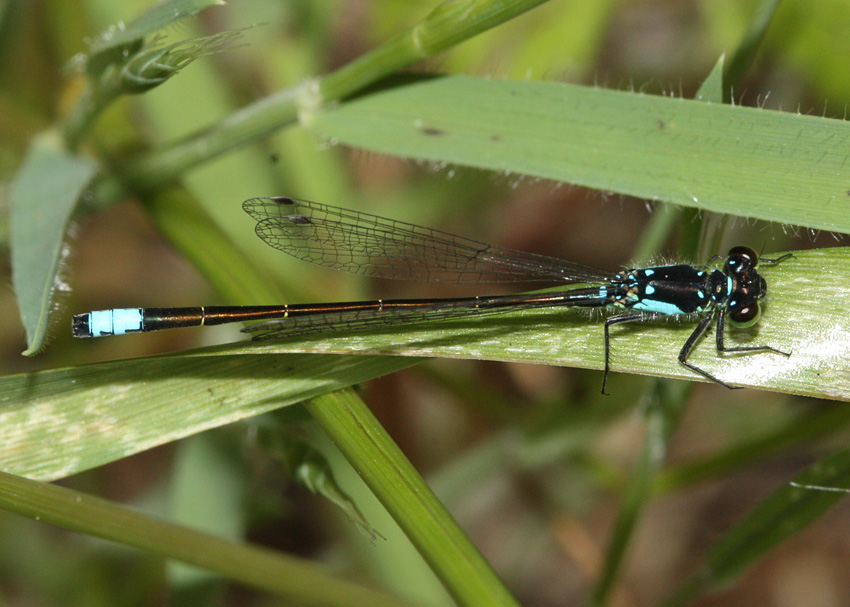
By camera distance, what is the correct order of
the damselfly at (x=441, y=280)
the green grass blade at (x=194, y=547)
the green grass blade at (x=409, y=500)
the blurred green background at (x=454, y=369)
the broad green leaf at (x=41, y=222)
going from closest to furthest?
1. the green grass blade at (x=194, y=547)
2. the green grass blade at (x=409, y=500)
3. the broad green leaf at (x=41, y=222)
4. the damselfly at (x=441, y=280)
5. the blurred green background at (x=454, y=369)

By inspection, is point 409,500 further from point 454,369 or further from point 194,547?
point 454,369

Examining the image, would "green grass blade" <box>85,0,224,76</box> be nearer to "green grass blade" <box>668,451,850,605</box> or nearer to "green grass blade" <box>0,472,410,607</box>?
"green grass blade" <box>0,472,410,607</box>

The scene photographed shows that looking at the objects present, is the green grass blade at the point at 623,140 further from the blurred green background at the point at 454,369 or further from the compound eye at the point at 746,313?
the blurred green background at the point at 454,369

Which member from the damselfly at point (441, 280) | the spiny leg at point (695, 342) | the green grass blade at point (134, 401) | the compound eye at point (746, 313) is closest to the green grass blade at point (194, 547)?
the green grass blade at point (134, 401)

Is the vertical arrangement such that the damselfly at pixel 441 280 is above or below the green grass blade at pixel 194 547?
above

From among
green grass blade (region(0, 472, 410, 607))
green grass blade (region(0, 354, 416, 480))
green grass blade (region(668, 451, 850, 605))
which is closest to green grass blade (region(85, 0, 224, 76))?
green grass blade (region(0, 354, 416, 480))

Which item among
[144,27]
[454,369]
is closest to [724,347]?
[454,369]

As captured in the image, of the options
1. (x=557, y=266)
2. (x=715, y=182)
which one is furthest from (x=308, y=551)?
(x=715, y=182)

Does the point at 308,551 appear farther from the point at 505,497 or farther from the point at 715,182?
the point at 715,182
